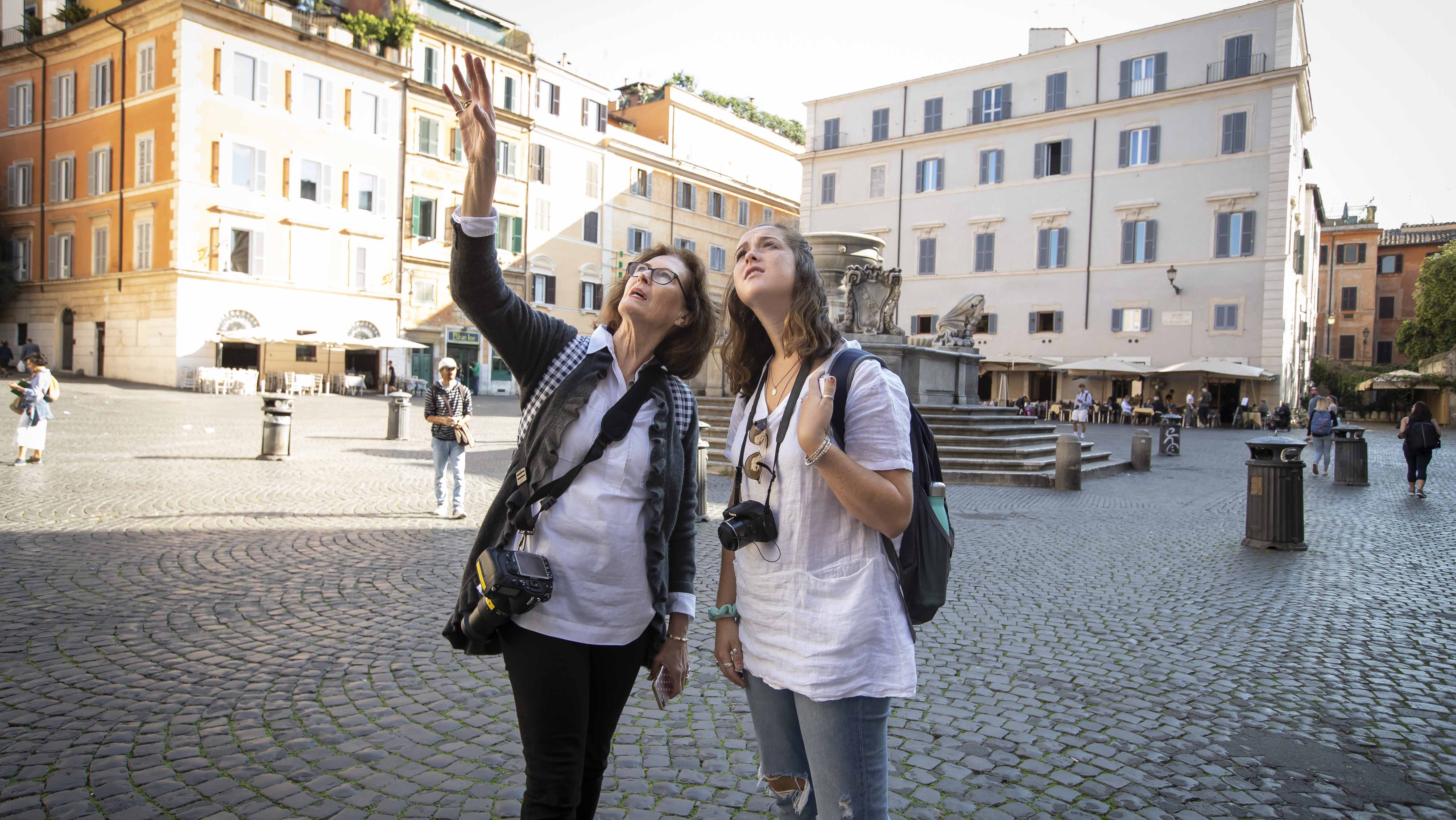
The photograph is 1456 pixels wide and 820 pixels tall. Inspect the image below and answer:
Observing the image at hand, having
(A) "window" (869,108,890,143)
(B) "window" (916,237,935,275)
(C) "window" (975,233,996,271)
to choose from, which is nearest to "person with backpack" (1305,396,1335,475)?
(C) "window" (975,233,996,271)

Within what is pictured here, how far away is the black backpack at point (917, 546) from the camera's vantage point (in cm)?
190

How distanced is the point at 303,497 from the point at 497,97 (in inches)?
1281

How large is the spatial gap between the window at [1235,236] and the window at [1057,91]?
8.63 meters

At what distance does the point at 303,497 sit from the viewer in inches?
384

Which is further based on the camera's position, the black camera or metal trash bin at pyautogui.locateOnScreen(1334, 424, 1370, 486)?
metal trash bin at pyautogui.locateOnScreen(1334, 424, 1370, 486)

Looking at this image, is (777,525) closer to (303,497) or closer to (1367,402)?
(303,497)

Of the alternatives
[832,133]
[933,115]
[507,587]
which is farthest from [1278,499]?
[832,133]

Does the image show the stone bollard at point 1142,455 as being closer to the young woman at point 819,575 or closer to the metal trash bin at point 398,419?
the metal trash bin at point 398,419

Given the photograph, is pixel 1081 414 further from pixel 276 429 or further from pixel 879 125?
pixel 879 125

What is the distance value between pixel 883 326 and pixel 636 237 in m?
30.8

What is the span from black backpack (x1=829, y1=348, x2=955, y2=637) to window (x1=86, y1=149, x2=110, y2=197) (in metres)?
38.0

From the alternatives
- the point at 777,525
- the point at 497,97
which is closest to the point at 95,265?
the point at 497,97

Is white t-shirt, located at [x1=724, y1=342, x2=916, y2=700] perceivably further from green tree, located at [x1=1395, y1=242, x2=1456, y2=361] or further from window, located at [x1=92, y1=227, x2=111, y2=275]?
green tree, located at [x1=1395, y1=242, x2=1456, y2=361]

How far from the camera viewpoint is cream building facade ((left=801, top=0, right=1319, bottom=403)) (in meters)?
34.1
